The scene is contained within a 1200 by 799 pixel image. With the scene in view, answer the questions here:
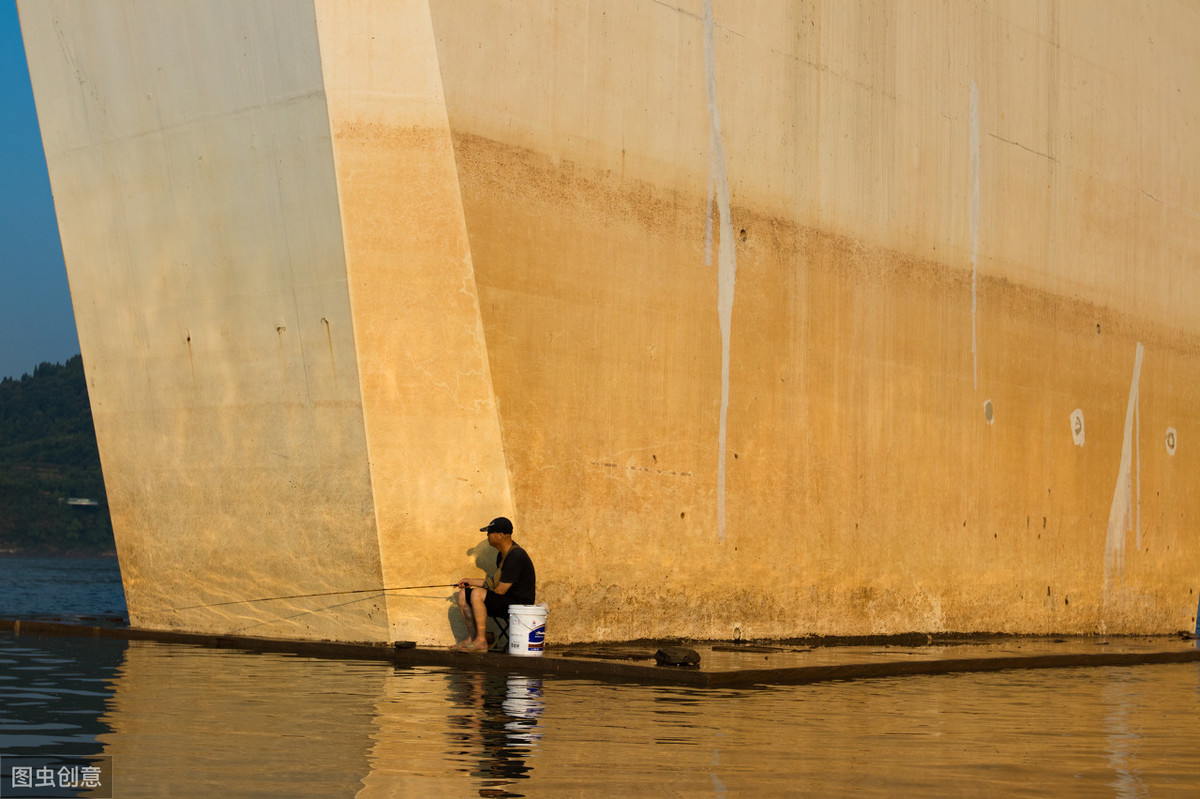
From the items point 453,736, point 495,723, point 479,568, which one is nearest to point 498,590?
point 479,568

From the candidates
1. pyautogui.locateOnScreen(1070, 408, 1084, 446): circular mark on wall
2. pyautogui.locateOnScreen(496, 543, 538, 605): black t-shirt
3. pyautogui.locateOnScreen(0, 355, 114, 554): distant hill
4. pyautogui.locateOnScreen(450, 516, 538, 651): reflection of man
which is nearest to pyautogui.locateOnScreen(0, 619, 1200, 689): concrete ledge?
pyautogui.locateOnScreen(450, 516, 538, 651): reflection of man

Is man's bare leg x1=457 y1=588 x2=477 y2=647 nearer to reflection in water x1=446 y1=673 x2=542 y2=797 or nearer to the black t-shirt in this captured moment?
the black t-shirt

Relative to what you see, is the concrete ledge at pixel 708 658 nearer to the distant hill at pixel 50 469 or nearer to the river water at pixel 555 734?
the river water at pixel 555 734

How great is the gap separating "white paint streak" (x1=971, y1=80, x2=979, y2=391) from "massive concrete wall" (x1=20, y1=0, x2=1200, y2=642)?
0.04 meters

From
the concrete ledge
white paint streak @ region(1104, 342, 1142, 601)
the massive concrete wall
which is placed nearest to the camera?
the concrete ledge

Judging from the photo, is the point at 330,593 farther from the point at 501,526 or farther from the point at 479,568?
the point at 501,526

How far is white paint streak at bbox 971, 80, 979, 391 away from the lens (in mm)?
13859

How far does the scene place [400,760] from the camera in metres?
4.55

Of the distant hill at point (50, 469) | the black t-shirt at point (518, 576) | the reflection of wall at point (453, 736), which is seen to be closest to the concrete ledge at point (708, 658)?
the black t-shirt at point (518, 576)

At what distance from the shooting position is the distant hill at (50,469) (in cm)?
7844

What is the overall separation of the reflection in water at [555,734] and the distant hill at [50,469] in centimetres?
7294

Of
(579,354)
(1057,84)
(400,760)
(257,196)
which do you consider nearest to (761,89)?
(579,354)

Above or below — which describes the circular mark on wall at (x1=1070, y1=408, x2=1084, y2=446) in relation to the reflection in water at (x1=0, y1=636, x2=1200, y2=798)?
above

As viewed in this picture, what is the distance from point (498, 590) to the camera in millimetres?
8758
